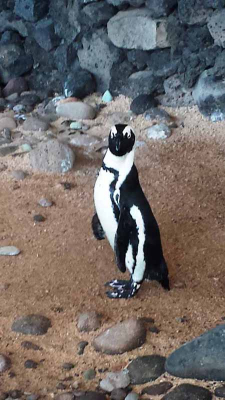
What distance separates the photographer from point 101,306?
92.7 inches

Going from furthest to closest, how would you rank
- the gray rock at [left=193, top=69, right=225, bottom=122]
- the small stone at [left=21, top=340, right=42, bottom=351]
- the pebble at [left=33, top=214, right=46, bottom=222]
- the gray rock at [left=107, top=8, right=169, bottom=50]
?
the gray rock at [left=107, top=8, right=169, bottom=50]
the gray rock at [left=193, top=69, right=225, bottom=122]
the pebble at [left=33, top=214, right=46, bottom=222]
the small stone at [left=21, top=340, right=42, bottom=351]

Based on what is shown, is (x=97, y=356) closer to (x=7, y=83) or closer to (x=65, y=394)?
(x=65, y=394)

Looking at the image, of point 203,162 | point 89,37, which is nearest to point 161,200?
point 203,162

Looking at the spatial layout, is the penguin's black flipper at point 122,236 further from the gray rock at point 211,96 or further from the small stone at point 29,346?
the gray rock at point 211,96

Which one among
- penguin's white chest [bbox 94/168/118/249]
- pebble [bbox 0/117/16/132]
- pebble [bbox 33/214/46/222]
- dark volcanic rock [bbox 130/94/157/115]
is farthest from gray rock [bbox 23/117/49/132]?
penguin's white chest [bbox 94/168/118/249]

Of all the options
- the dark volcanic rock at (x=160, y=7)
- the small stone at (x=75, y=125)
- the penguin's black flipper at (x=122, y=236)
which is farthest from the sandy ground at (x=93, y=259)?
the dark volcanic rock at (x=160, y=7)

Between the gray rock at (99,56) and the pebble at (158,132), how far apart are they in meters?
0.73

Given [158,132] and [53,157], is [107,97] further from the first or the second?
[53,157]

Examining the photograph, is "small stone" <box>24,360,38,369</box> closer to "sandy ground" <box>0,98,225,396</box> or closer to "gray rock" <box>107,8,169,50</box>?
"sandy ground" <box>0,98,225,396</box>

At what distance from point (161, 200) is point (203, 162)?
512 millimetres

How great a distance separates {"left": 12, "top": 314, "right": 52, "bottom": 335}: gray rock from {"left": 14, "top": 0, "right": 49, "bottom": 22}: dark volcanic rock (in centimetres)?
289

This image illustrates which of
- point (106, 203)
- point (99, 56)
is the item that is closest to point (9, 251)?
point (106, 203)

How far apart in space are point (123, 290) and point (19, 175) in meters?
1.20

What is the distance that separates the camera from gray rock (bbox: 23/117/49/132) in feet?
13.1
